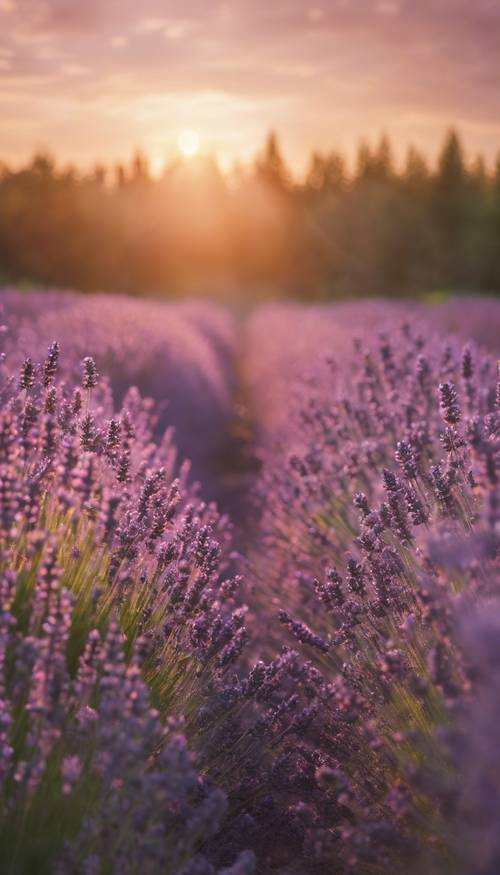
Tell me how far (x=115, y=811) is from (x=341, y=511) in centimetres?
231

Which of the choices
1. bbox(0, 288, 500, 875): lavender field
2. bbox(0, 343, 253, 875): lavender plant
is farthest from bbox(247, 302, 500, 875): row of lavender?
bbox(0, 343, 253, 875): lavender plant

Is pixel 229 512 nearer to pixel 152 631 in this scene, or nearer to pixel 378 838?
pixel 152 631

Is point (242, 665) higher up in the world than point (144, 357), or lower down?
lower down

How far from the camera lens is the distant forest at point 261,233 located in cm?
4272

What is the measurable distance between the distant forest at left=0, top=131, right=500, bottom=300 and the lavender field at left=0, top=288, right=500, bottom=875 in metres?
35.3

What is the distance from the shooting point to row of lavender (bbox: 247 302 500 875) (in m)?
1.62

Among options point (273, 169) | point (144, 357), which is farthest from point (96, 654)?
point (273, 169)

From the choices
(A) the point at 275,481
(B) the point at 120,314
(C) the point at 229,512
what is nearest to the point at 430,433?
(A) the point at 275,481

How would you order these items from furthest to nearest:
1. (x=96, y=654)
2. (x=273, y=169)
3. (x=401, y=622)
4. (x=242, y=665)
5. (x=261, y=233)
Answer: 1. (x=273, y=169)
2. (x=261, y=233)
3. (x=242, y=665)
4. (x=401, y=622)
5. (x=96, y=654)

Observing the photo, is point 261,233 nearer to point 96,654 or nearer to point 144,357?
point 144,357

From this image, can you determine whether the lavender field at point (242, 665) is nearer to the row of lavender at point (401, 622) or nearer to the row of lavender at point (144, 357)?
the row of lavender at point (401, 622)

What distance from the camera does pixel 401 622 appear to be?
2410 millimetres

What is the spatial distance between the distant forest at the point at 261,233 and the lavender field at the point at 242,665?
35.3 metres

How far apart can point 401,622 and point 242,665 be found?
4.72ft
